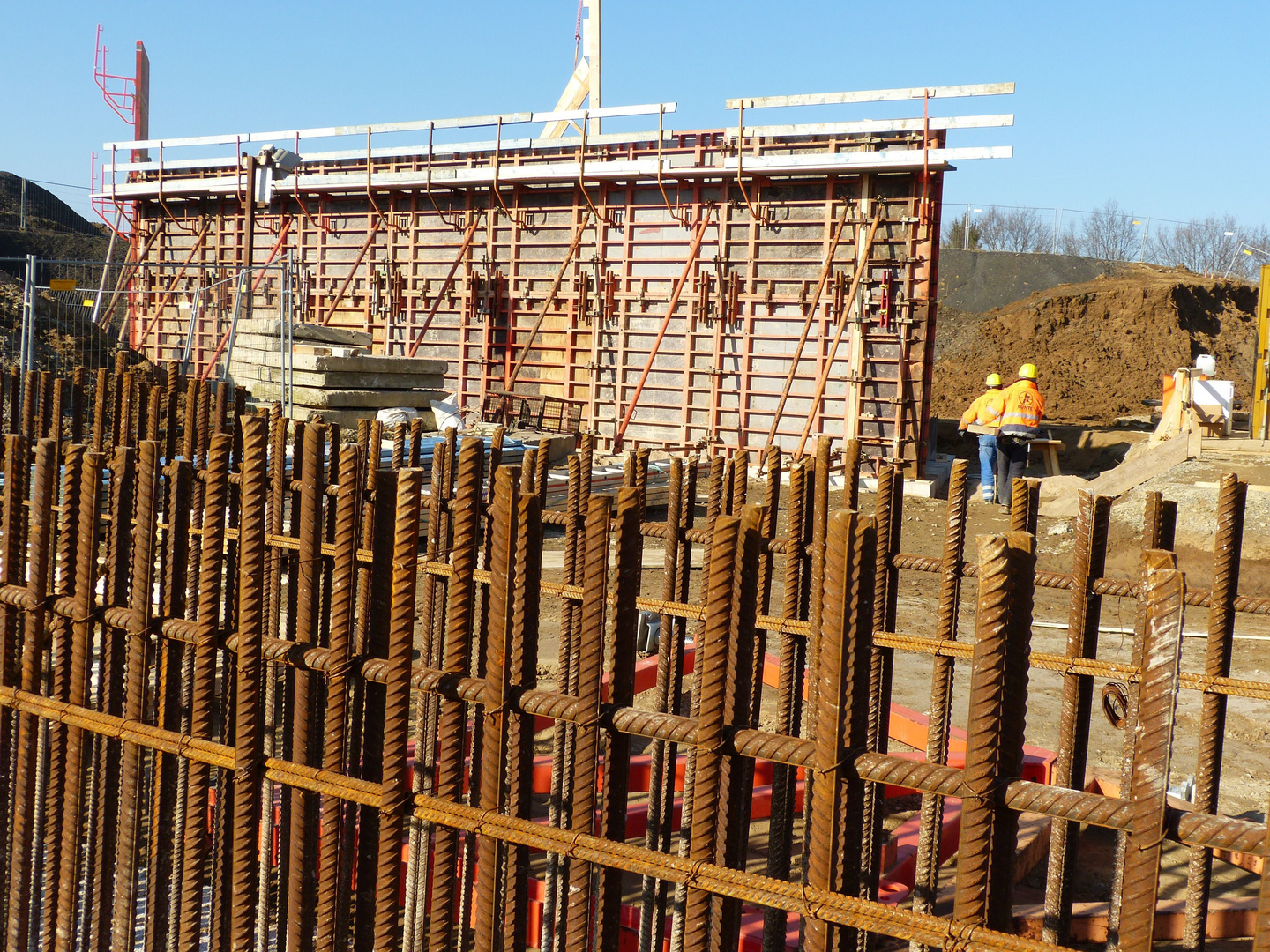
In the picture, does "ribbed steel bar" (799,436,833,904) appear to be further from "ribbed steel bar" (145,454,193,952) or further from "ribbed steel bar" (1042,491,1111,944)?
"ribbed steel bar" (145,454,193,952)

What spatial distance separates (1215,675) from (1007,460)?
11.7 meters

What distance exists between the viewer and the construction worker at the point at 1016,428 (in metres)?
14.4

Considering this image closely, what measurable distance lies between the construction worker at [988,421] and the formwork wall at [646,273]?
1249 millimetres

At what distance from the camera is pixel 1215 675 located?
3.54 meters

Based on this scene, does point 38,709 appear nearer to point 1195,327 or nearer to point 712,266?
point 712,266

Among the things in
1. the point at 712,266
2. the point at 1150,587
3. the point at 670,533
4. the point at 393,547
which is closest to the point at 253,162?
the point at 712,266

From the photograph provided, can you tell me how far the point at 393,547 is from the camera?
2.60 meters

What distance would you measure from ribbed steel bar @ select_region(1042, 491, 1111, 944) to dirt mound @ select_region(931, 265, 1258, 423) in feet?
89.3

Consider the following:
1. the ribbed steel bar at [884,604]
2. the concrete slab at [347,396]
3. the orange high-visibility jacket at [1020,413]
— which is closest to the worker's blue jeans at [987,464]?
the orange high-visibility jacket at [1020,413]

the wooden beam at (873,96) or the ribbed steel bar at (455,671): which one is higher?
the wooden beam at (873,96)

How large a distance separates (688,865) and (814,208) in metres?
15.4

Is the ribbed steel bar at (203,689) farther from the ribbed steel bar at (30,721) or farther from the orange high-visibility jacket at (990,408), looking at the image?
the orange high-visibility jacket at (990,408)

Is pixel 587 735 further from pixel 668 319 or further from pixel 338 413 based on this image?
pixel 668 319

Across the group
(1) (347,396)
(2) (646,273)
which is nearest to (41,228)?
(2) (646,273)
